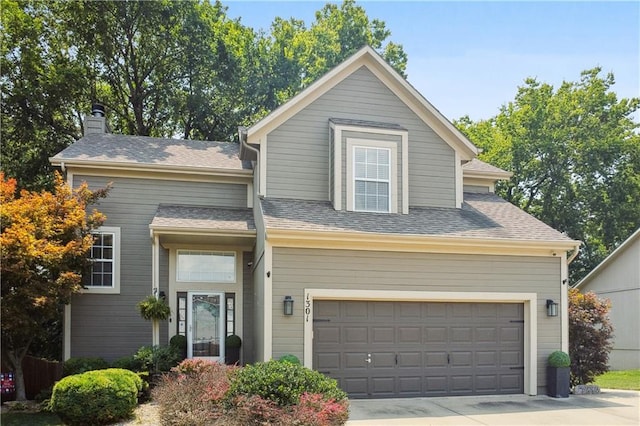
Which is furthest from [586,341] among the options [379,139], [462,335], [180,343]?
[180,343]

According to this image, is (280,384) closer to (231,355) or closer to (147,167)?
(231,355)

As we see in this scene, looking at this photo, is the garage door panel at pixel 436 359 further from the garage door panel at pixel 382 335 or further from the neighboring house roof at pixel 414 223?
the neighboring house roof at pixel 414 223

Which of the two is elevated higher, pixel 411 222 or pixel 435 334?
pixel 411 222

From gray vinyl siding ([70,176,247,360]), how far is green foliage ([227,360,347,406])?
6.23 metres

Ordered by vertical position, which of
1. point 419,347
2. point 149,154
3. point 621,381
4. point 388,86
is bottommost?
point 621,381

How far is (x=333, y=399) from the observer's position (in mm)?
8828

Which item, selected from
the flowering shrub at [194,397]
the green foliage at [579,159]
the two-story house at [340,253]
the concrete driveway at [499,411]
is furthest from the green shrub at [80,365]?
the green foliage at [579,159]

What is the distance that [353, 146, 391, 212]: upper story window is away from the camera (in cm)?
1407

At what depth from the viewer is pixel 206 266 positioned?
50.0 feet

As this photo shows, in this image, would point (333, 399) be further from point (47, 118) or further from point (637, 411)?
point (47, 118)

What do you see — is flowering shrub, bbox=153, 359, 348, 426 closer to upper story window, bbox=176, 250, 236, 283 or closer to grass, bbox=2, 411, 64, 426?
grass, bbox=2, 411, 64, 426

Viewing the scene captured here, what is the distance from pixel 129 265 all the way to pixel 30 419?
502 cm

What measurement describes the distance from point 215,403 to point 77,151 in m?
9.20

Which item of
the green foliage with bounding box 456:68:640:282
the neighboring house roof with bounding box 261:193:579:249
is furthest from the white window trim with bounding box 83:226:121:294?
the green foliage with bounding box 456:68:640:282
